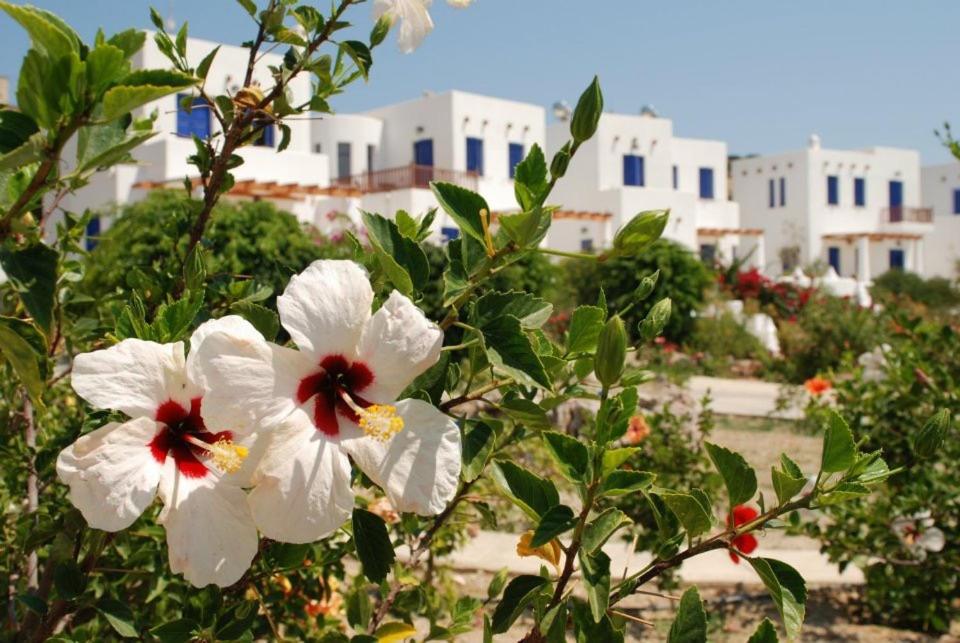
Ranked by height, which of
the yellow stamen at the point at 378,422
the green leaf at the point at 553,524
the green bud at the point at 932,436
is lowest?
the green leaf at the point at 553,524

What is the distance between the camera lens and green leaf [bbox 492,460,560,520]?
97 centimetres

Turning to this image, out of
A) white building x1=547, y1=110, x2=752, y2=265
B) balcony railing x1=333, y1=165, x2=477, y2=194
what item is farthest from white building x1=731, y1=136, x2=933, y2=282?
balcony railing x1=333, y1=165, x2=477, y2=194

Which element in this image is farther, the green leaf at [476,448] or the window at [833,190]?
the window at [833,190]

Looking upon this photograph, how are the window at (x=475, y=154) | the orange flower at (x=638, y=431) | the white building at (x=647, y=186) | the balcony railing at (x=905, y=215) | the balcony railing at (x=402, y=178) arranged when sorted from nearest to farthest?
the orange flower at (x=638, y=431)
the balcony railing at (x=402, y=178)
the window at (x=475, y=154)
the white building at (x=647, y=186)
the balcony railing at (x=905, y=215)

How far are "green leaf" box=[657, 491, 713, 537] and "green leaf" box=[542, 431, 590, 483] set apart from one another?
0.31 feet

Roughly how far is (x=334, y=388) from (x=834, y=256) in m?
35.3

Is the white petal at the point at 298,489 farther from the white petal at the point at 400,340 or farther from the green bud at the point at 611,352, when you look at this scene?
the green bud at the point at 611,352

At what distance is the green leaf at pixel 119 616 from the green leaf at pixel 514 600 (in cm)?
42

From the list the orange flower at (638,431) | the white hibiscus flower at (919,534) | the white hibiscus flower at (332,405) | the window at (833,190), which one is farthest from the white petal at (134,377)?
the window at (833,190)

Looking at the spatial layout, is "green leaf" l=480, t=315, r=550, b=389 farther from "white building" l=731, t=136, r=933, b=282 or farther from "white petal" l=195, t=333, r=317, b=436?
"white building" l=731, t=136, r=933, b=282

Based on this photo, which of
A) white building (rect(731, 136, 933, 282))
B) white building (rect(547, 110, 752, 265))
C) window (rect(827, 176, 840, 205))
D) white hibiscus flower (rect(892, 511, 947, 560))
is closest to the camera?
white hibiscus flower (rect(892, 511, 947, 560))

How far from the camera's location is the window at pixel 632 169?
28016 mm

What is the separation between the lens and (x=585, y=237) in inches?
1005

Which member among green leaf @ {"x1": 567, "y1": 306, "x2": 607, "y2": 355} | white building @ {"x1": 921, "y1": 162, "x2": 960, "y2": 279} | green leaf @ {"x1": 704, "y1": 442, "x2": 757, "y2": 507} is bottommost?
green leaf @ {"x1": 704, "y1": 442, "x2": 757, "y2": 507}
